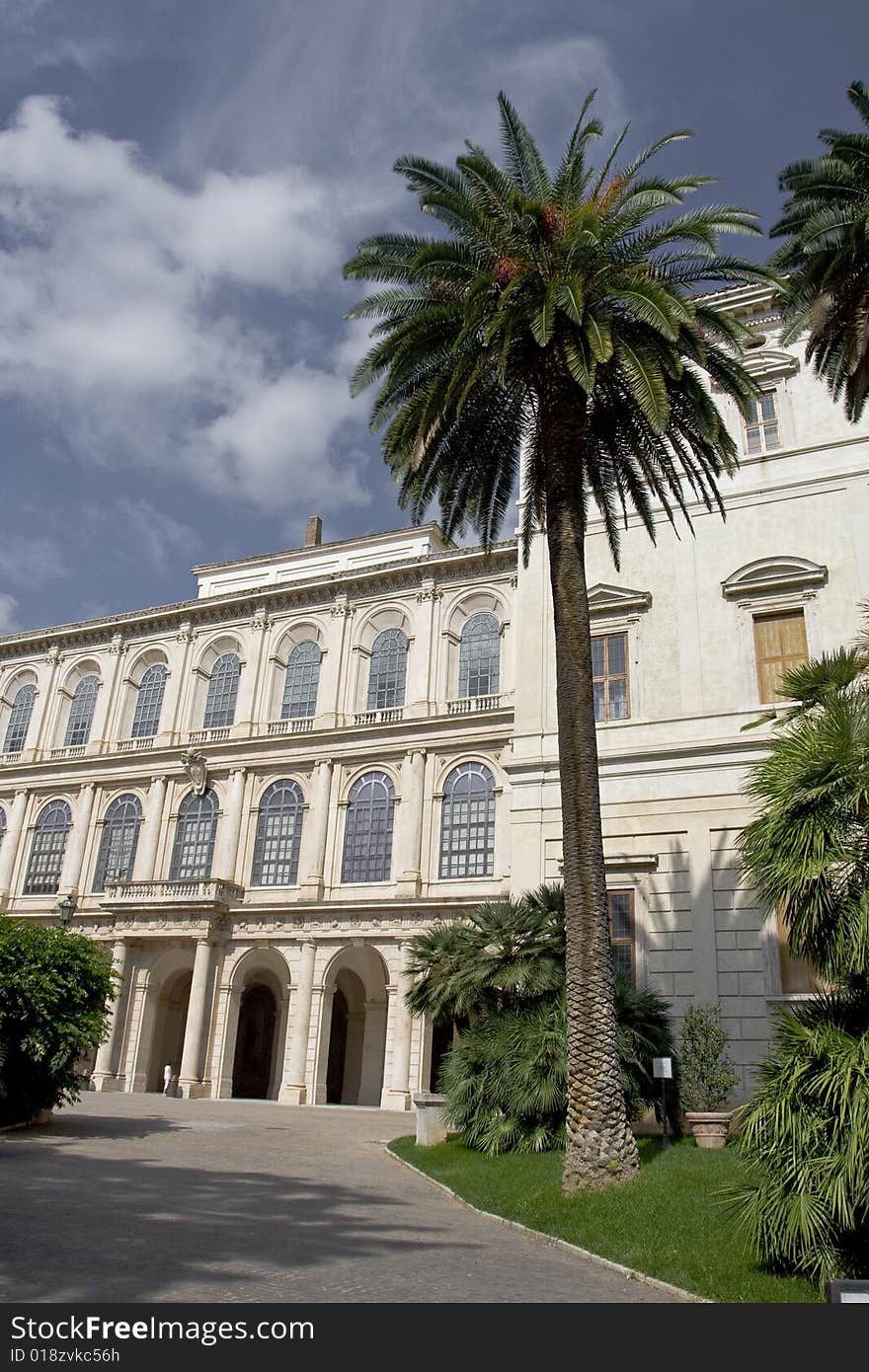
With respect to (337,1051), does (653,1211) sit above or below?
below

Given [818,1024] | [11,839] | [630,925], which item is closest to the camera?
[818,1024]

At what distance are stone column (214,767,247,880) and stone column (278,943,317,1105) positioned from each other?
15.8ft

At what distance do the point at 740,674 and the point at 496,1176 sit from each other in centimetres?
1100

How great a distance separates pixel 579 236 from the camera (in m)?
14.3

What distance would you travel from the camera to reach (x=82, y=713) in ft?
150

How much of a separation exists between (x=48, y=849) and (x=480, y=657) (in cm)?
2017

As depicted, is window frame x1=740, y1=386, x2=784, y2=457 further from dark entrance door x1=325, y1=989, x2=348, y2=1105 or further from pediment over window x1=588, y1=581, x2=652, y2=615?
dark entrance door x1=325, y1=989, x2=348, y2=1105

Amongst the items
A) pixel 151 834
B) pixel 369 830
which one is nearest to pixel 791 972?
pixel 369 830

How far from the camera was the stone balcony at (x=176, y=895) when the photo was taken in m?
37.0

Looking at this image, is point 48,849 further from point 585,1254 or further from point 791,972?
point 585,1254

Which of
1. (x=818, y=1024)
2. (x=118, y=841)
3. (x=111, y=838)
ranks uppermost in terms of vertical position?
(x=111, y=838)

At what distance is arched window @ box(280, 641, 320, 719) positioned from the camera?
4100cm

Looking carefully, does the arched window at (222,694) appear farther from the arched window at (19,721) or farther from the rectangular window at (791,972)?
the rectangular window at (791,972)

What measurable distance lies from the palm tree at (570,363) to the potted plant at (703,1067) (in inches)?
195
